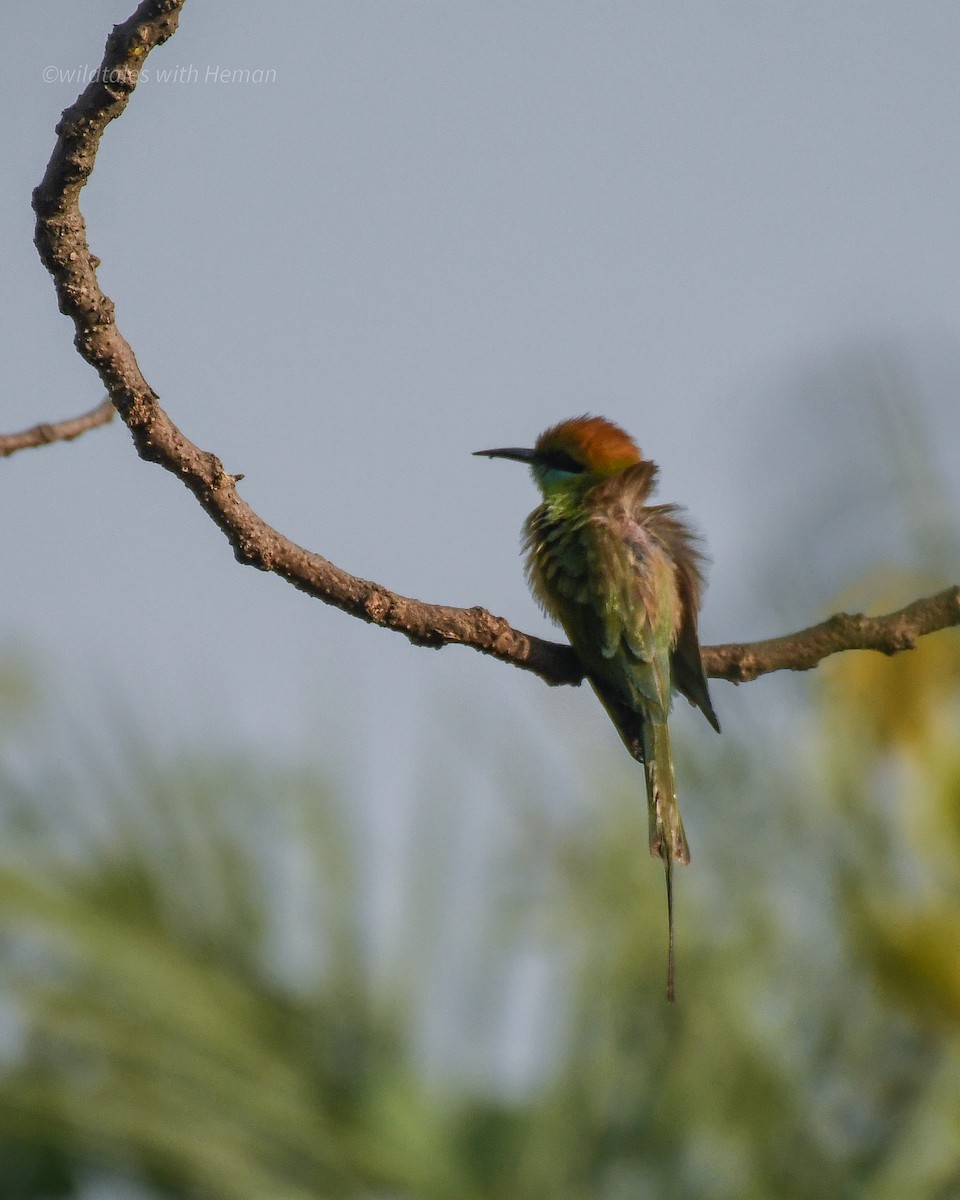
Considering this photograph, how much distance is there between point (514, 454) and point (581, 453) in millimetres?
196

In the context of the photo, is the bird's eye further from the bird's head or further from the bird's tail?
the bird's tail

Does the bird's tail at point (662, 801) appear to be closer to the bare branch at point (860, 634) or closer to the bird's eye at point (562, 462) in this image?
the bare branch at point (860, 634)

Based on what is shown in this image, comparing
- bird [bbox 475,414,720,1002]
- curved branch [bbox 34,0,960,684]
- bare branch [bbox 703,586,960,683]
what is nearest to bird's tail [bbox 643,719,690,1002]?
bird [bbox 475,414,720,1002]

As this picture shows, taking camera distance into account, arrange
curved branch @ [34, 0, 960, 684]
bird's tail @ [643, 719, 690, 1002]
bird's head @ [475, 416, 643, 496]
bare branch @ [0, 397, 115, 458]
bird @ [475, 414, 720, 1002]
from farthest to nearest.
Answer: bird's head @ [475, 416, 643, 496] → bird @ [475, 414, 720, 1002] → bird's tail @ [643, 719, 690, 1002] → bare branch @ [0, 397, 115, 458] → curved branch @ [34, 0, 960, 684]

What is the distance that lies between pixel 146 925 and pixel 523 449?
4.17ft

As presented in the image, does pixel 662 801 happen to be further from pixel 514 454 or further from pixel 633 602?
pixel 514 454

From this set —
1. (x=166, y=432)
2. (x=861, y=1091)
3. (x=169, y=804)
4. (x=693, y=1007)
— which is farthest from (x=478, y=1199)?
(x=166, y=432)

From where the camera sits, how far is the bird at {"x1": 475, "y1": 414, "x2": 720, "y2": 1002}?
8.73ft

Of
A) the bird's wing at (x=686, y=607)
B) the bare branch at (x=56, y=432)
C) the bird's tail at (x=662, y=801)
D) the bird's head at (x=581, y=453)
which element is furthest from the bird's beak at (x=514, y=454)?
the bare branch at (x=56, y=432)

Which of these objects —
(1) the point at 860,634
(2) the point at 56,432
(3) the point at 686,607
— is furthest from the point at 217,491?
(3) the point at 686,607

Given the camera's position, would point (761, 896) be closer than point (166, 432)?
No

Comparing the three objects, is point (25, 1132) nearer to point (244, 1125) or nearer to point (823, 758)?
point (244, 1125)

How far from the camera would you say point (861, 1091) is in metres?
2.94

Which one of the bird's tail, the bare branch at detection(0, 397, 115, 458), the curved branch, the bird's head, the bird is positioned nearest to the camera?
the curved branch
